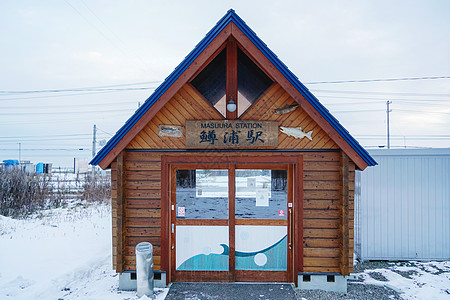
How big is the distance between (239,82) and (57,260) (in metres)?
6.72

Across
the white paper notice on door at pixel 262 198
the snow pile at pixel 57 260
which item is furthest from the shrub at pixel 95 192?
the white paper notice on door at pixel 262 198

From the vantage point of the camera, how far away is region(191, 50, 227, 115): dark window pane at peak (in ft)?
19.3

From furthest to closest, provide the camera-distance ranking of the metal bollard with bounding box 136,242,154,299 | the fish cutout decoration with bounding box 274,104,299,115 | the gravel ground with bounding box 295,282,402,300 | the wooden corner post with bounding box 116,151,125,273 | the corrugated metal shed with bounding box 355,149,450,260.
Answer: the corrugated metal shed with bounding box 355,149,450,260 → the fish cutout decoration with bounding box 274,104,299,115 → the wooden corner post with bounding box 116,151,125,273 → the gravel ground with bounding box 295,282,402,300 → the metal bollard with bounding box 136,242,154,299

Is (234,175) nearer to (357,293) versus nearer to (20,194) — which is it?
(357,293)

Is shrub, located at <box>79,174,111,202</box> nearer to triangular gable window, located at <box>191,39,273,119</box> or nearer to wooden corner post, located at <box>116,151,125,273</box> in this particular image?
wooden corner post, located at <box>116,151,125,273</box>

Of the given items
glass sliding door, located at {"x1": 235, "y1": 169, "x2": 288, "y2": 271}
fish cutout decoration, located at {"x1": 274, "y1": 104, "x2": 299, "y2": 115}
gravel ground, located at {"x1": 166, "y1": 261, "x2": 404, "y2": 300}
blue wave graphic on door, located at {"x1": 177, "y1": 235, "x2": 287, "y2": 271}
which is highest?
fish cutout decoration, located at {"x1": 274, "y1": 104, "x2": 299, "y2": 115}

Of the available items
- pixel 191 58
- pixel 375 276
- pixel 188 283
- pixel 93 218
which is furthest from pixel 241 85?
pixel 93 218

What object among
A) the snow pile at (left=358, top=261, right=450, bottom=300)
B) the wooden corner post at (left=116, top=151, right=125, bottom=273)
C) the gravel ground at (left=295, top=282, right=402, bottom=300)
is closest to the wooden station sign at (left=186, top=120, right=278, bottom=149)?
the wooden corner post at (left=116, top=151, right=125, bottom=273)

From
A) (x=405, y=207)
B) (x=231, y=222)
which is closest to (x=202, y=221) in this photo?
(x=231, y=222)

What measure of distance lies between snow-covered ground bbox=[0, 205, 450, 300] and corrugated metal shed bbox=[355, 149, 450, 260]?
1.46ft

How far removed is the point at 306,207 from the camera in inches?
220

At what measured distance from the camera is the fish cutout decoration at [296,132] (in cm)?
560

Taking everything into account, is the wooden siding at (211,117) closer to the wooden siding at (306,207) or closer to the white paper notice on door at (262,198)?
the wooden siding at (306,207)

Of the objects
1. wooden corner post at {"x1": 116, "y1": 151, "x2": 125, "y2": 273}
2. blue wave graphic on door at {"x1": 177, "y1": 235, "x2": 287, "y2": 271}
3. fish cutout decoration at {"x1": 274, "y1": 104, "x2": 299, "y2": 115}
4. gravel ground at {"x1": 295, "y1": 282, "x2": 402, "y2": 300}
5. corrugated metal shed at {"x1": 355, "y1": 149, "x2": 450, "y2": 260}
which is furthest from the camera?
corrugated metal shed at {"x1": 355, "y1": 149, "x2": 450, "y2": 260}
